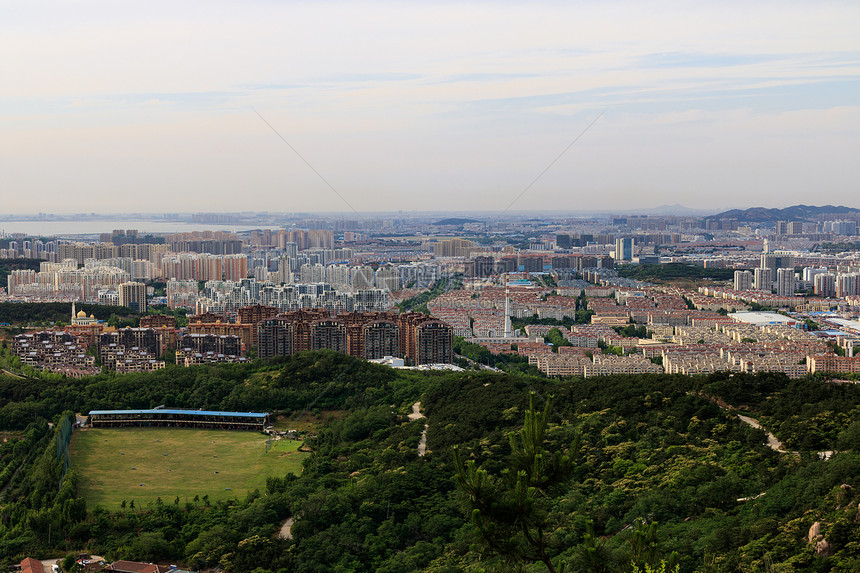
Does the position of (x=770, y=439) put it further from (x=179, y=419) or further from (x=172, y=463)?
(x=179, y=419)

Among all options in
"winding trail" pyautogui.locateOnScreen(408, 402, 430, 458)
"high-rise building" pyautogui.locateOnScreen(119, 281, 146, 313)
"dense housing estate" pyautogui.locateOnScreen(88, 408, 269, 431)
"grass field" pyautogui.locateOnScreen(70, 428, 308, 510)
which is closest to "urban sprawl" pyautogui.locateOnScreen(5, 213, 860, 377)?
"high-rise building" pyautogui.locateOnScreen(119, 281, 146, 313)

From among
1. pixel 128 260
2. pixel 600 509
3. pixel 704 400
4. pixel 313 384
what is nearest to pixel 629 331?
pixel 313 384

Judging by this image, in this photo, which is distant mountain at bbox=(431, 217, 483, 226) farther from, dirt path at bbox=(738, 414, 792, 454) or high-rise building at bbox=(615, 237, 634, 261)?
dirt path at bbox=(738, 414, 792, 454)

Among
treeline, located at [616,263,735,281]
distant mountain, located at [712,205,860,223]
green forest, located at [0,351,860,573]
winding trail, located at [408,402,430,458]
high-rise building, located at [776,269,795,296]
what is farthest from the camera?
distant mountain, located at [712,205,860,223]

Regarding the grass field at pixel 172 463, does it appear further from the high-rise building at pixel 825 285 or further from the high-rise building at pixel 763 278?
the high-rise building at pixel 763 278

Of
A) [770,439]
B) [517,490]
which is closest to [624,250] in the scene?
[770,439]

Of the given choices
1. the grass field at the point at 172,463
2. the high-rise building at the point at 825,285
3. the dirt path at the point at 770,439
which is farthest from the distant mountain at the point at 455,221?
the dirt path at the point at 770,439

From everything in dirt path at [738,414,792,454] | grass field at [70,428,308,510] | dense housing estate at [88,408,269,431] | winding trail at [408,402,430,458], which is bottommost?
grass field at [70,428,308,510]

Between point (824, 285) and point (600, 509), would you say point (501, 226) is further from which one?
point (600, 509)
